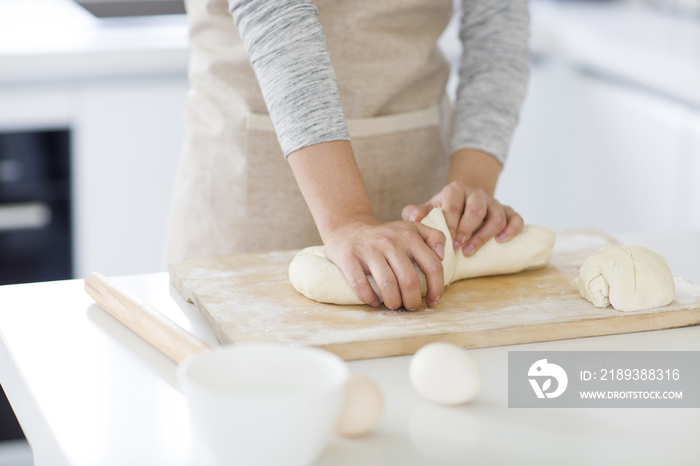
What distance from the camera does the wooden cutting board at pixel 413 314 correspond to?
0.66 m

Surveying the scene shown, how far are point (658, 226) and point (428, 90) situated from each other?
986mm

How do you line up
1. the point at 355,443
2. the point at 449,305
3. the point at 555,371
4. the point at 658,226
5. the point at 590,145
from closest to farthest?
the point at 355,443, the point at 555,371, the point at 449,305, the point at 658,226, the point at 590,145

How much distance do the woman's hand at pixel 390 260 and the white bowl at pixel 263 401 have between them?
0.84 ft

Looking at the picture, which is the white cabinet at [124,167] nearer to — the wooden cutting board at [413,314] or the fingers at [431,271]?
the wooden cutting board at [413,314]

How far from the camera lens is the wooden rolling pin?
0.60 meters

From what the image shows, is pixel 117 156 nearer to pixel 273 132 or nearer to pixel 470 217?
pixel 273 132

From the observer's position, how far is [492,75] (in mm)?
1084

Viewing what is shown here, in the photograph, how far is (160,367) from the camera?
623mm

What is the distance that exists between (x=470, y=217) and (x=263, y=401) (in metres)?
0.52

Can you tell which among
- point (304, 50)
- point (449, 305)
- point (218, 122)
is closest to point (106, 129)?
point (218, 122)

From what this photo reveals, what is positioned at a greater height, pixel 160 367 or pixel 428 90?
pixel 428 90

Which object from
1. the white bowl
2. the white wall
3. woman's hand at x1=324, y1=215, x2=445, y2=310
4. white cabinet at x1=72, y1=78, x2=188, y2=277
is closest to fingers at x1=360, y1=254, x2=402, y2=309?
woman's hand at x1=324, y1=215, x2=445, y2=310

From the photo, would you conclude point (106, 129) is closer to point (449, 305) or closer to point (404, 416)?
point (449, 305)

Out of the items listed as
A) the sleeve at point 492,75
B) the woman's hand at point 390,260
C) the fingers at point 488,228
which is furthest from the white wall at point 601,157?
the woman's hand at point 390,260
